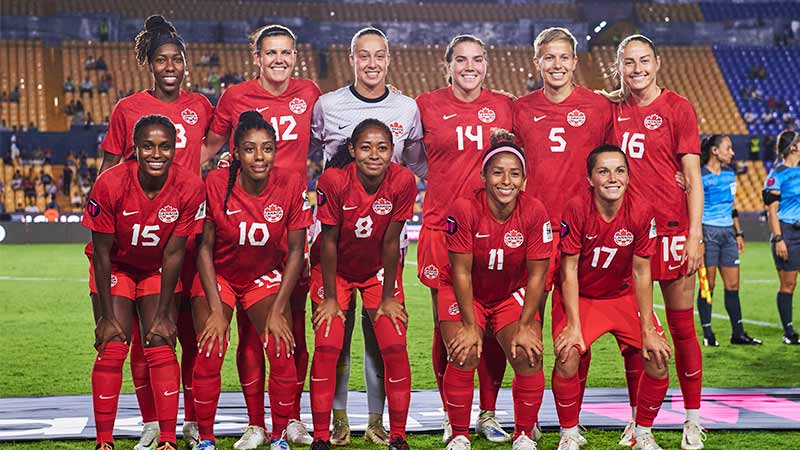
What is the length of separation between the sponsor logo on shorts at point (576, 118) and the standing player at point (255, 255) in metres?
1.46

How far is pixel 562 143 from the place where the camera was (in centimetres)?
533

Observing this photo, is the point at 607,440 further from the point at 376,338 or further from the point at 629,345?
the point at 376,338

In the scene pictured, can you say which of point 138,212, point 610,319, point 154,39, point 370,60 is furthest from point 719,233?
point 138,212

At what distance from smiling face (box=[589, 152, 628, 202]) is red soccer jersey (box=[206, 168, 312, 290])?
146 centimetres

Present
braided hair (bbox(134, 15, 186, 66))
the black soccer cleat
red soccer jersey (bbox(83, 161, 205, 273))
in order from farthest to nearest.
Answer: the black soccer cleat, braided hair (bbox(134, 15, 186, 66)), red soccer jersey (bbox(83, 161, 205, 273))

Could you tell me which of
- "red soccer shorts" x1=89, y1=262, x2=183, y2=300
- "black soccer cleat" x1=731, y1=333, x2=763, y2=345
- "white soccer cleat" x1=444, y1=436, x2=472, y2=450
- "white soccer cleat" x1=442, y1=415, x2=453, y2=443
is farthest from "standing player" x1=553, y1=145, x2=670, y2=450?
"black soccer cleat" x1=731, y1=333, x2=763, y2=345

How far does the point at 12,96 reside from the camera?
1154 inches

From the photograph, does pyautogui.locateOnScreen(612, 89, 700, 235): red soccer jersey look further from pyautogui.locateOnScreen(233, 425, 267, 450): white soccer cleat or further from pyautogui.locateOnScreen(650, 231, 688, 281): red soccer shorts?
pyautogui.locateOnScreen(233, 425, 267, 450): white soccer cleat

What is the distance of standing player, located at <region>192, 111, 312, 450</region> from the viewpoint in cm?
493

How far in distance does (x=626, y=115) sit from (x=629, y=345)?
3.97 ft

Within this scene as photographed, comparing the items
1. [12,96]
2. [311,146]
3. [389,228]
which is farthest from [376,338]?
[12,96]

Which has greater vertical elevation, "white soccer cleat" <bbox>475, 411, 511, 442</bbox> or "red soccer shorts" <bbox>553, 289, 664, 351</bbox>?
"red soccer shorts" <bbox>553, 289, 664, 351</bbox>

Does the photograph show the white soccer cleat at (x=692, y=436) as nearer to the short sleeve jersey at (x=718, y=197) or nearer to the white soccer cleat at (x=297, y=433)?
the white soccer cleat at (x=297, y=433)

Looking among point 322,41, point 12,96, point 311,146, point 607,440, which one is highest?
point 322,41
